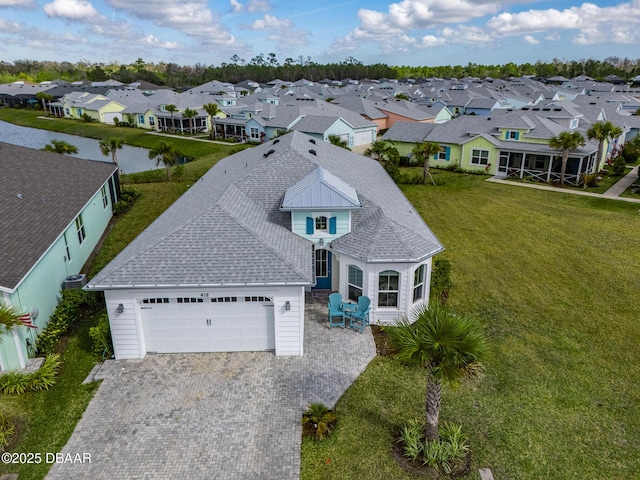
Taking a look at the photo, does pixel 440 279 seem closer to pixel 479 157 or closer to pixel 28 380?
pixel 28 380

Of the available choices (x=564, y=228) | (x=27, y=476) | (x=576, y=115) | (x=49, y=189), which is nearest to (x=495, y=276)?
(x=564, y=228)

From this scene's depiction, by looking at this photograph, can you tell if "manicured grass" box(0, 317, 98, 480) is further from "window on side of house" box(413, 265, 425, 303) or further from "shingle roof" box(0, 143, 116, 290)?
"window on side of house" box(413, 265, 425, 303)

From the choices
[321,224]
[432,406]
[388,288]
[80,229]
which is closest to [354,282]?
[388,288]

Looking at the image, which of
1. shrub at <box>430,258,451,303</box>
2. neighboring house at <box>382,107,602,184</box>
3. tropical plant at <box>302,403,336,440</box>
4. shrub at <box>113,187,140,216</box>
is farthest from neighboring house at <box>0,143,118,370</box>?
neighboring house at <box>382,107,602,184</box>

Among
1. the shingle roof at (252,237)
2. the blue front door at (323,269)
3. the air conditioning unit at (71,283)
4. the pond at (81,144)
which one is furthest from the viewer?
the pond at (81,144)

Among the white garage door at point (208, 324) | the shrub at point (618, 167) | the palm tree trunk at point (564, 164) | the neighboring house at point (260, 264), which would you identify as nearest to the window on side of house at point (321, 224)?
the neighboring house at point (260, 264)

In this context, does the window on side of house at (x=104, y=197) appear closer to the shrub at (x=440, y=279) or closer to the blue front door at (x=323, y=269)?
the blue front door at (x=323, y=269)

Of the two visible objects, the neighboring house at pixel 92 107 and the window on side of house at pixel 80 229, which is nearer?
the window on side of house at pixel 80 229
